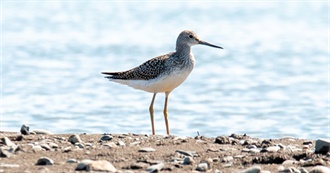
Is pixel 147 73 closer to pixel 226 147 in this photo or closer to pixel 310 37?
pixel 226 147

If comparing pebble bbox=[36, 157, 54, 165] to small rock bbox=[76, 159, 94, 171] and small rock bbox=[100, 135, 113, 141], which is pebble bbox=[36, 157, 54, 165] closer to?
small rock bbox=[76, 159, 94, 171]

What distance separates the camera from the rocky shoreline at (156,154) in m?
8.40

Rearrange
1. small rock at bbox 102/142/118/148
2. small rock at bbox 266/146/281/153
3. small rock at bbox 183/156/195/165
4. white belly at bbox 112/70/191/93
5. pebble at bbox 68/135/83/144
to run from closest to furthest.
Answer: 1. small rock at bbox 183/156/195/165
2. small rock at bbox 266/146/281/153
3. small rock at bbox 102/142/118/148
4. pebble at bbox 68/135/83/144
5. white belly at bbox 112/70/191/93

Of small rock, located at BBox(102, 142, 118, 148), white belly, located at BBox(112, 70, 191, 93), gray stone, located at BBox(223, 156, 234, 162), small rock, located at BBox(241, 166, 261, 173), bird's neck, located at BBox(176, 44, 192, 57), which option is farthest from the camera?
bird's neck, located at BBox(176, 44, 192, 57)

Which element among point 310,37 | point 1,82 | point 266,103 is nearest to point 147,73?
point 266,103

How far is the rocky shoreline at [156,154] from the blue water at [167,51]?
4517mm

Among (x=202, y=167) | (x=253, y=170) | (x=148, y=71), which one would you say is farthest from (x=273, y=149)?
(x=148, y=71)

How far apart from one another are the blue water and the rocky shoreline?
178 inches

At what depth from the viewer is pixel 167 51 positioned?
25578 mm

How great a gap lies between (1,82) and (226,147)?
37.6 feet

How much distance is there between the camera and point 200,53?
26156 mm

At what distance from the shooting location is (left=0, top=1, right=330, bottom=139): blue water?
16.0 meters

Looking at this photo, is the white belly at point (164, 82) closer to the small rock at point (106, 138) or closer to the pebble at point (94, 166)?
the small rock at point (106, 138)

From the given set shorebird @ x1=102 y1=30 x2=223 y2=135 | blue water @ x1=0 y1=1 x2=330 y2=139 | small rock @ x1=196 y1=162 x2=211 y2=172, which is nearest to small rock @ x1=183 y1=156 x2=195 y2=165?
small rock @ x1=196 y1=162 x2=211 y2=172
